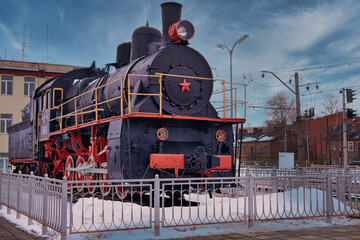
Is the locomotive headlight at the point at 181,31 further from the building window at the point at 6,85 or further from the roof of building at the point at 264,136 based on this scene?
the roof of building at the point at 264,136

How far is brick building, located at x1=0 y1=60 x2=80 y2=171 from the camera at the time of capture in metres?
32.1

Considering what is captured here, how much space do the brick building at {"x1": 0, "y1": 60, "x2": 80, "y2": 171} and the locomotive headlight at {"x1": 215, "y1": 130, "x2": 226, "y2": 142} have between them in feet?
85.1

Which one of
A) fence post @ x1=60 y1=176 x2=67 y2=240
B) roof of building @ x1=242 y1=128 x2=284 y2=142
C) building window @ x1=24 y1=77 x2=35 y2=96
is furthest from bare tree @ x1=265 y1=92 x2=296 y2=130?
fence post @ x1=60 y1=176 x2=67 y2=240

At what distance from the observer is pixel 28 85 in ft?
110

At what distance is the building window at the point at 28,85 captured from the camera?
1309 inches

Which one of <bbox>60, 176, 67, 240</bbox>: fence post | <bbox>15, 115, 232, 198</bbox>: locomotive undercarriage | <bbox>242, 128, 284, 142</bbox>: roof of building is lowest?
<bbox>60, 176, 67, 240</bbox>: fence post

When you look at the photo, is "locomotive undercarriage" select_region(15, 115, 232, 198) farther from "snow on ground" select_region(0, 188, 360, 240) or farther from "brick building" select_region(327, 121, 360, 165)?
"brick building" select_region(327, 121, 360, 165)

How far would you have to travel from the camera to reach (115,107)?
37.4 feet

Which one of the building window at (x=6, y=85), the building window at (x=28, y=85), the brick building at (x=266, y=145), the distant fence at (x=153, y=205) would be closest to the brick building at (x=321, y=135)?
the brick building at (x=266, y=145)

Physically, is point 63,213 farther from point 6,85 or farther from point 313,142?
point 313,142

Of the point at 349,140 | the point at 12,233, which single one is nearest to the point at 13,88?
the point at 12,233

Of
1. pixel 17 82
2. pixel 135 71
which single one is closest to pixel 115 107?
pixel 135 71

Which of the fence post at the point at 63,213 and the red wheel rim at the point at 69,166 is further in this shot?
the red wheel rim at the point at 69,166

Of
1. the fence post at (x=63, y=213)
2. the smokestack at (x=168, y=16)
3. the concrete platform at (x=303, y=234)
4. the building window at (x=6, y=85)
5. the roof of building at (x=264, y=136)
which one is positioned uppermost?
the building window at (x=6, y=85)
